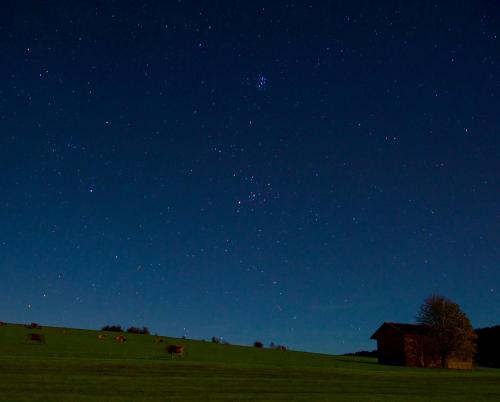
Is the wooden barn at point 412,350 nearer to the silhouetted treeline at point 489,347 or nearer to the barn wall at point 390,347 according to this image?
the barn wall at point 390,347

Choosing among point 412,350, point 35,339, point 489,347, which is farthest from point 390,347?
point 35,339

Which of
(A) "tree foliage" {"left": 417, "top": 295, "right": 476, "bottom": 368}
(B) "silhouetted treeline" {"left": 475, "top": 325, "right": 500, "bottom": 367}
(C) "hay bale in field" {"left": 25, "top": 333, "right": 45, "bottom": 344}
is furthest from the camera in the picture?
(B) "silhouetted treeline" {"left": 475, "top": 325, "right": 500, "bottom": 367}

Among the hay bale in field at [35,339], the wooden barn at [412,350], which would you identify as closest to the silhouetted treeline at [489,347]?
the wooden barn at [412,350]

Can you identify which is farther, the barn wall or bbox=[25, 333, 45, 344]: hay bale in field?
the barn wall

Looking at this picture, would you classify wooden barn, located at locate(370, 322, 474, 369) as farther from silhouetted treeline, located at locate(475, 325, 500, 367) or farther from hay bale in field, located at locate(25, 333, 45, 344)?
hay bale in field, located at locate(25, 333, 45, 344)

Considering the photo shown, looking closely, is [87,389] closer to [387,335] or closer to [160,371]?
[160,371]

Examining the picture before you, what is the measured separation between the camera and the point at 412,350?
68688mm

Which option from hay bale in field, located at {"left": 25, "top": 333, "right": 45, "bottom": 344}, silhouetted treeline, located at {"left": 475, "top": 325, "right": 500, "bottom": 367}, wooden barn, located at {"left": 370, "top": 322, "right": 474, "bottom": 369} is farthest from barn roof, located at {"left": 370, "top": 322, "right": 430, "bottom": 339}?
hay bale in field, located at {"left": 25, "top": 333, "right": 45, "bottom": 344}

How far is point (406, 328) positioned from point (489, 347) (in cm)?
4578

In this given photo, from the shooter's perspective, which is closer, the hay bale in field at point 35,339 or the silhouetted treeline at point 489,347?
the hay bale in field at point 35,339

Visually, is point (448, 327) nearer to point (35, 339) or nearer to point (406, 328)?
point (406, 328)

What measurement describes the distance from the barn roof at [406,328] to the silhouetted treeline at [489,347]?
32114 mm

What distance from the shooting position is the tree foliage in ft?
221

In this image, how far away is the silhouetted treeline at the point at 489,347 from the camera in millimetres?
97750
